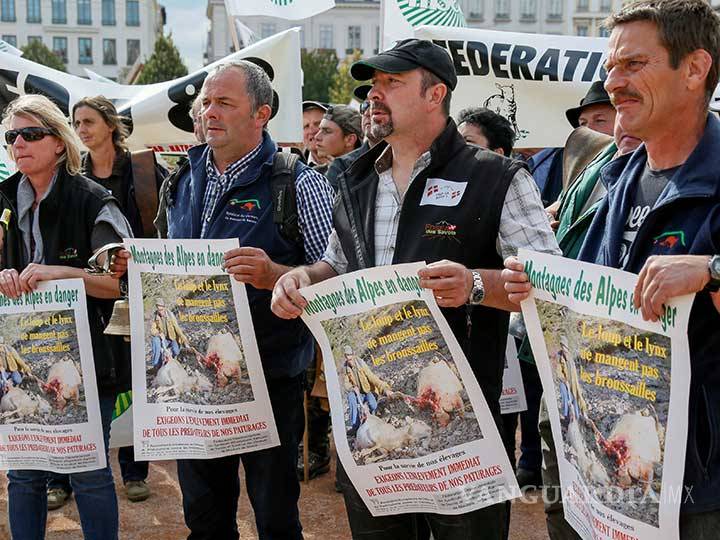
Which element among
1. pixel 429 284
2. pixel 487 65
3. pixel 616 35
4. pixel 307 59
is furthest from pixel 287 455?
pixel 307 59

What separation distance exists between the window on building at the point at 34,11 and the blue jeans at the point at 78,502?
9687cm

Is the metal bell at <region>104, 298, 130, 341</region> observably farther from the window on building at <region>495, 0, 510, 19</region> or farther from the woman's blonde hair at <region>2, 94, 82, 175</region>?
the window on building at <region>495, 0, 510, 19</region>

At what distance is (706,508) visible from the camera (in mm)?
2100

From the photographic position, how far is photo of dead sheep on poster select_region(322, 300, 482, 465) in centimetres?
264

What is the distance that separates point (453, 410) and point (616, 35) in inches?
48.6

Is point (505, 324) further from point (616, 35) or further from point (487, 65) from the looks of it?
point (487, 65)

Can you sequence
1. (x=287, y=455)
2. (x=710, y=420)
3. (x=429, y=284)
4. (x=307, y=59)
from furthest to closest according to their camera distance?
1. (x=307, y=59)
2. (x=287, y=455)
3. (x=429, y=284)
4. (x=710, y=420)

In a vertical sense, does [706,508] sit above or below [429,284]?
below

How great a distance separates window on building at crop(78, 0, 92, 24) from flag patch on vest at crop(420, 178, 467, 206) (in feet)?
315

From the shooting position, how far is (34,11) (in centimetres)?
9019

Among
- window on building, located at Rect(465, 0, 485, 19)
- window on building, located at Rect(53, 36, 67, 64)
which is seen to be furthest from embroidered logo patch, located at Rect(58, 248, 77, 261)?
window on building, located at Rect(53, 36, 67, 64)


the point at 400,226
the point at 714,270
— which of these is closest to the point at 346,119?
the point at 400,226

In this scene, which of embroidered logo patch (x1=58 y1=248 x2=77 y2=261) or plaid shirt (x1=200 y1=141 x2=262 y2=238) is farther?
embroidered logo patch (x1=58 y1=248 x2=77 y2=261)

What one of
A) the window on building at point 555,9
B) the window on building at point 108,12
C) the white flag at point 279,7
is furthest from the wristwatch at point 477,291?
the window on building at point 108,12
